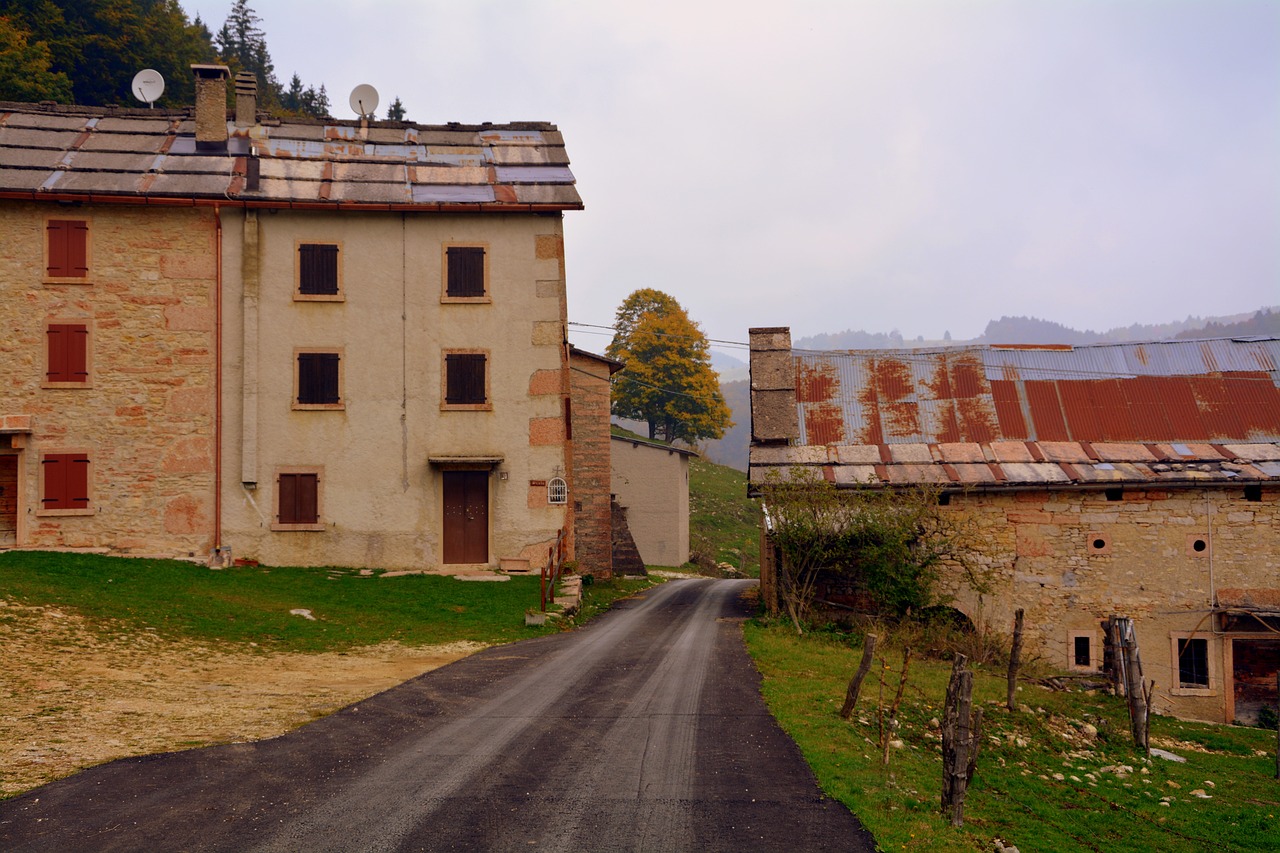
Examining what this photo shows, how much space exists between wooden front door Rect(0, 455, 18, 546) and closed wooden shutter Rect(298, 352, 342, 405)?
278 inches

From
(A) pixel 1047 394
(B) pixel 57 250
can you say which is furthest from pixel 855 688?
(B) pixel 57 250

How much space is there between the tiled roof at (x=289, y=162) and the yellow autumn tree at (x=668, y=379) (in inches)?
1264

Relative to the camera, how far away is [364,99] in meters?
26.2

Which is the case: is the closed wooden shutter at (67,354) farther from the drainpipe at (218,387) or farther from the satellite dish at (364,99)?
the satellite dish at (364,99)

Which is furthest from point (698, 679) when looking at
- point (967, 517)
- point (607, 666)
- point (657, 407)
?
point (657, 407)

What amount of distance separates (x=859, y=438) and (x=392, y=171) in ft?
47.6

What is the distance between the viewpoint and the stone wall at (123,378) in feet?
70.8

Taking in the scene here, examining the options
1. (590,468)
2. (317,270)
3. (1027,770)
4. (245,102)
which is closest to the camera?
(1027,770)

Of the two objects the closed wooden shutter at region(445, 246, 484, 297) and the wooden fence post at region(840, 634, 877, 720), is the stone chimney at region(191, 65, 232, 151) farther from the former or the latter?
the wooden fence post at region(840, 634, 877, 720)

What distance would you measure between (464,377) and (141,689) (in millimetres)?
12187

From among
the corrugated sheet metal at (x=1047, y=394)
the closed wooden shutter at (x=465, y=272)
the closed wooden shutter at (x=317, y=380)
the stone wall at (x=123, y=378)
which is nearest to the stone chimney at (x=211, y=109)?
the stone wall at (x=123, y=378)

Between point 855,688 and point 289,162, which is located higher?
point 289,162

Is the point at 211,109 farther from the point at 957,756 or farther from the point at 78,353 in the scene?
the point at 957,756

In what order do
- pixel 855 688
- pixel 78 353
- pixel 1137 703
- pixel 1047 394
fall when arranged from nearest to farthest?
pixel 855 688 → pixel 1137 703 → pixel 78 353 → pixel 1047 394
